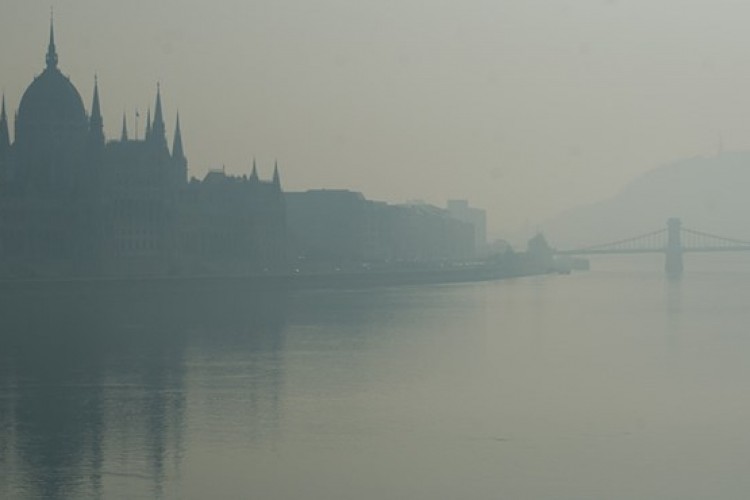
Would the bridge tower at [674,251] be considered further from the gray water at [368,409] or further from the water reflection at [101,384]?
the gray water at [368,409]

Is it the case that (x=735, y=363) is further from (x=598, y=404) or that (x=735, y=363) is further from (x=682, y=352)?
(x=598, y=404)

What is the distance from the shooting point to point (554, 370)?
3291 centimetres

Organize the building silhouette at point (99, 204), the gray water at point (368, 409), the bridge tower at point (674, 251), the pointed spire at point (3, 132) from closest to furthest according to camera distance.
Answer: the gray water at point (368, 409) < the building silhouette at point (99, 204) < the pointed spire at point (3, 132) < the bridge tower at point (674, 251)

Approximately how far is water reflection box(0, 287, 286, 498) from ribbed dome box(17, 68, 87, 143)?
20.8 metres

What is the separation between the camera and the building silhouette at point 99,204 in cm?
7094

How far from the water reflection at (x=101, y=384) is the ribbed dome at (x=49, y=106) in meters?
20.8

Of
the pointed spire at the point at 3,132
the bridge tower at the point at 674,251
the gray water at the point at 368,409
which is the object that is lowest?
the gray water at the point at 368,409

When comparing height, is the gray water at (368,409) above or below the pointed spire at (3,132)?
below

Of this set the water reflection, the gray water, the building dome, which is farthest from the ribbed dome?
the gray water

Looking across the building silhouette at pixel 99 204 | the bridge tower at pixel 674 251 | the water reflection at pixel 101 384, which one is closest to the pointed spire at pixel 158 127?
the building silhouette at pixel 99 204

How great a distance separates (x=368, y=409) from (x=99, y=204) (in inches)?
1998

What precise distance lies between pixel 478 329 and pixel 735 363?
12.5 meters

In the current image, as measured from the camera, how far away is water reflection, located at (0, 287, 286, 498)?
63.6 feet

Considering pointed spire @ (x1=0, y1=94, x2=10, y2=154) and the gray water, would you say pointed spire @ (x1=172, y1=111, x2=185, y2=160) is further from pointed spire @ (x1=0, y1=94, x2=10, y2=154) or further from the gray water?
the gray water
